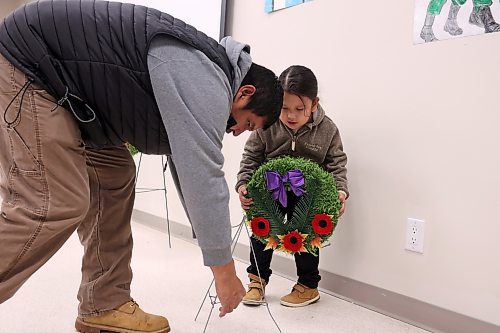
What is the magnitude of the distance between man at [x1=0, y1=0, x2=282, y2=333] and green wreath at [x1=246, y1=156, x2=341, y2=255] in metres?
0.49

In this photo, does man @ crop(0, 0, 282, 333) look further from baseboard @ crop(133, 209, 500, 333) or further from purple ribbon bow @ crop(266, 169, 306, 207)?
baseboard @ crop(133, 209, 500, 333)

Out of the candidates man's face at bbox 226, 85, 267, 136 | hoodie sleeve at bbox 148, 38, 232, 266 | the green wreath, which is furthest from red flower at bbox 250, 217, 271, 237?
hoodie sleeve at bbox 148, 38, 232, 266

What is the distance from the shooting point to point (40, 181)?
956mm

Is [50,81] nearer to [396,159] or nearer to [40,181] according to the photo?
[40,181]

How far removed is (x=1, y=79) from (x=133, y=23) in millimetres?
296

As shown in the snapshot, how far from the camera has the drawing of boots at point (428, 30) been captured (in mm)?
1457

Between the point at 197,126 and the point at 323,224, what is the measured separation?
2.40ft

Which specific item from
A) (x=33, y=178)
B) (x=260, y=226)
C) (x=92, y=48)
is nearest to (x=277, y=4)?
(x=260, y=226)

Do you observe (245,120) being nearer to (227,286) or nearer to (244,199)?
(227,286)

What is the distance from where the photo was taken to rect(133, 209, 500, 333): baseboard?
4.52 feet

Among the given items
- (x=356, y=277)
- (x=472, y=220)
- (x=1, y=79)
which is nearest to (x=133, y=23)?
(x=1, y=79)

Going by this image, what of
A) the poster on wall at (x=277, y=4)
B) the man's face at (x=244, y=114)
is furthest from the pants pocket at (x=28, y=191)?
the poster on wall at (x=277, y=4)

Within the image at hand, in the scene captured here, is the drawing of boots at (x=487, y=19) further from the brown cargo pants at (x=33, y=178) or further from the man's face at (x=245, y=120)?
the brown cargo pants at (x=33, y=178)

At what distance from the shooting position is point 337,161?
1634mm
